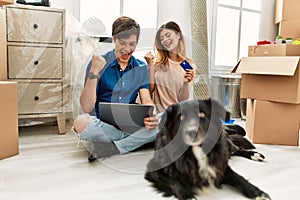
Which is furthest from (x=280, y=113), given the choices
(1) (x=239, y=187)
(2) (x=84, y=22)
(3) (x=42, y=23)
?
(3) (x=42, y=23)

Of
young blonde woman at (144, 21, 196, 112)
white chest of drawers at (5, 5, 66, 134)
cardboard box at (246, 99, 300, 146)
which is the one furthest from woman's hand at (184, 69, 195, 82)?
white chest of drawers at (5, 5, 66, 134)

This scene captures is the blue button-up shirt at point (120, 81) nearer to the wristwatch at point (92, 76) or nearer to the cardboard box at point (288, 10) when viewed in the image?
the wristwatch at point (92, 76)

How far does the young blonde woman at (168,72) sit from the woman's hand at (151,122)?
3 centimetres

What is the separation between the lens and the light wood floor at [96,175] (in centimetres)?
98

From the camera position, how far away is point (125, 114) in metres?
1.00

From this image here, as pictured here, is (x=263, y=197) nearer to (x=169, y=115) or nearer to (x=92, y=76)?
(x=169, y=115)

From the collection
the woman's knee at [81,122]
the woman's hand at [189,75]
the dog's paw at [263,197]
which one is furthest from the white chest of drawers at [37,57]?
the dog's paw at [263,197]

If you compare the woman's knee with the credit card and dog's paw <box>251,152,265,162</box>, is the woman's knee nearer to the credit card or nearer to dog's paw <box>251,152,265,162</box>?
the credit card

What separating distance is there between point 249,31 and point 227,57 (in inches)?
15.3

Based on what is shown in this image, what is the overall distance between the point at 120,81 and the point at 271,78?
38.2 inches

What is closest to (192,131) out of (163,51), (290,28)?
(163,51)

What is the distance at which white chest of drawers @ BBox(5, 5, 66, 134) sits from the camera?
5.19 feet

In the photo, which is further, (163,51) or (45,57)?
(45,57)

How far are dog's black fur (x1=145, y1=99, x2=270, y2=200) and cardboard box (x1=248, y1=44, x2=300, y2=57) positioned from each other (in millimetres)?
902
